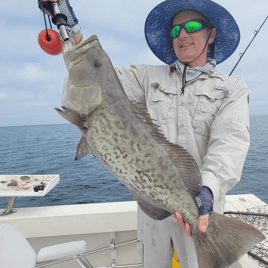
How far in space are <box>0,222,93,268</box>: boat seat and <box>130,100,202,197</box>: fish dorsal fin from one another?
6.01 feet

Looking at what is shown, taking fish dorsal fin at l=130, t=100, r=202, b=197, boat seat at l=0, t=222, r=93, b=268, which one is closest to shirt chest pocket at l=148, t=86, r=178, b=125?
fish dorsal fin at l=130, t=100, r=202, b=197

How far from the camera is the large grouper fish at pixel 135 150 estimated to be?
172 centimetres

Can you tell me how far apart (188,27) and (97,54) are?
1.34 metres

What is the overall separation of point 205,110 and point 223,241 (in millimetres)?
1277

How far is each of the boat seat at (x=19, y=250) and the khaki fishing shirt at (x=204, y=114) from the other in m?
1.89

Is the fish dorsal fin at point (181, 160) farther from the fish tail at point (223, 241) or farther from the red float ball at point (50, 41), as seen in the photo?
the red float ball at point (50, 41)

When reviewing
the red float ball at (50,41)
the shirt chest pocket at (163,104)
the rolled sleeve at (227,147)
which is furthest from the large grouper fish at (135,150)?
the shirt chest pocket at (163,104)

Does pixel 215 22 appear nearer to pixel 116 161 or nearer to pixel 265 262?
pixel 116 161

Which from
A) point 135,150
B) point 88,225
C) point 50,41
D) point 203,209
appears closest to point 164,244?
point 203,209

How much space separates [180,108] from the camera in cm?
246

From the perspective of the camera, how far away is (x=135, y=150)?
1.77 meters

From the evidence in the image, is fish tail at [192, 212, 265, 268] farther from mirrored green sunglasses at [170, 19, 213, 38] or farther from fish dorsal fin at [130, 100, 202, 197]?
mirrored green sunglasses at [170, 19, 213, 38]


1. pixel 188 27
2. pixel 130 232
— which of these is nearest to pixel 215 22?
pixel 188 27

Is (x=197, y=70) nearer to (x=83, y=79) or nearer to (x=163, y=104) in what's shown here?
(x=163, y=104)
